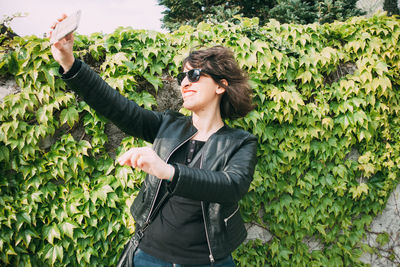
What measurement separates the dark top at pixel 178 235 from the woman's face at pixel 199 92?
0.43 metres

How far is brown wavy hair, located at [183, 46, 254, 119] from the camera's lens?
173 centimetres

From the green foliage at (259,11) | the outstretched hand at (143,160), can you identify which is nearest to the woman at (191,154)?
the outstretched hand at (143,160)

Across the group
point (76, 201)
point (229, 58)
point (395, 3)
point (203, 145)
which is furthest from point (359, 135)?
point (395, 3)

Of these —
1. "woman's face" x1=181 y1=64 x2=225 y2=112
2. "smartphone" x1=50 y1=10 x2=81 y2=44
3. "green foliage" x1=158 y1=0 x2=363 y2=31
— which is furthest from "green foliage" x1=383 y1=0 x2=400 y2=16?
"smartphone" x1=50 y1=10 x2=81 y2=44

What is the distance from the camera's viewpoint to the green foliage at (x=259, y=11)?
20.3 feet

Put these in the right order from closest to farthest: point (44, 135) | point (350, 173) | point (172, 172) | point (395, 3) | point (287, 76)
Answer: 1. point (172, 172)
2. point (44, 135)
3. point (287, 76)
4. point (350, 173)
5. point (395, 3)

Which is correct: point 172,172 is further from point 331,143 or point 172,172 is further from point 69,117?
point 331,143

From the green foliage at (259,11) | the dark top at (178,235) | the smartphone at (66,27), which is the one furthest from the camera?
the green foliage at (259,11)

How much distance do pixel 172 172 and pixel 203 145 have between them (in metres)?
0.63

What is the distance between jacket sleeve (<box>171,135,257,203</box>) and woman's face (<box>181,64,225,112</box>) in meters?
0.49

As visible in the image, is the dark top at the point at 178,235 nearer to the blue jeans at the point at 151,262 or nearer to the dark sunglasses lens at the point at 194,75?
the blue jeans at the point at 151,262

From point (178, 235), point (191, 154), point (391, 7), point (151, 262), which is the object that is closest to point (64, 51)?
point (191, 154)

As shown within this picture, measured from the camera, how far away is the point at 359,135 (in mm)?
2748

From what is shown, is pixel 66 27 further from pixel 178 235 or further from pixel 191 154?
pixel 178 235
